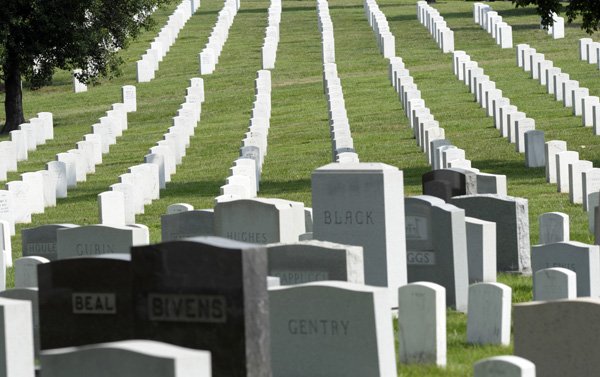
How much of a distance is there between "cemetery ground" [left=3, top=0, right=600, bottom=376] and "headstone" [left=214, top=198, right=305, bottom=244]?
208 centimetres

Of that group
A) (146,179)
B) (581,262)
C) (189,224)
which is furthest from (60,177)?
(581,262)

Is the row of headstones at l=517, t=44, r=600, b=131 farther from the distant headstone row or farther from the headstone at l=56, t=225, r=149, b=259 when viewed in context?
the headstone at l=56, t=225, r=149, b=259

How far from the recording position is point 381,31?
58125mm

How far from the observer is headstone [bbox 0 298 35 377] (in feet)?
34.1

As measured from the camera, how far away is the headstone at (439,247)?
625 inches

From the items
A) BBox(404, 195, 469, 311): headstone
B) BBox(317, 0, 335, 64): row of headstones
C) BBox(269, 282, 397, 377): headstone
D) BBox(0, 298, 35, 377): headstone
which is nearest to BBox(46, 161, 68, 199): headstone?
BBox(404, 195, 469, 311): headstone

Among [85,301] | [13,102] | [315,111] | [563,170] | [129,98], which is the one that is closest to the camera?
[85,301]

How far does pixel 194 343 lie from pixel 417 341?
3.10 m

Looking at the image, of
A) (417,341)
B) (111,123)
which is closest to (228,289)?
(417,341)

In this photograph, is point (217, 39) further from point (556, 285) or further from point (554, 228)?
point (556, 285)

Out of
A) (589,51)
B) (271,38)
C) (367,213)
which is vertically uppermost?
(271,38)

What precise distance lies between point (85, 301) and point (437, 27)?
158 feet

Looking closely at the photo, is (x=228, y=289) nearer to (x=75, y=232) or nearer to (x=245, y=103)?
(x=75, y=232)

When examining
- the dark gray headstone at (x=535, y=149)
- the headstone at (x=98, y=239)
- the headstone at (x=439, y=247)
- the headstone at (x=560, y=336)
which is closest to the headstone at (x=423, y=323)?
the headstone at (x=560, y=336)
